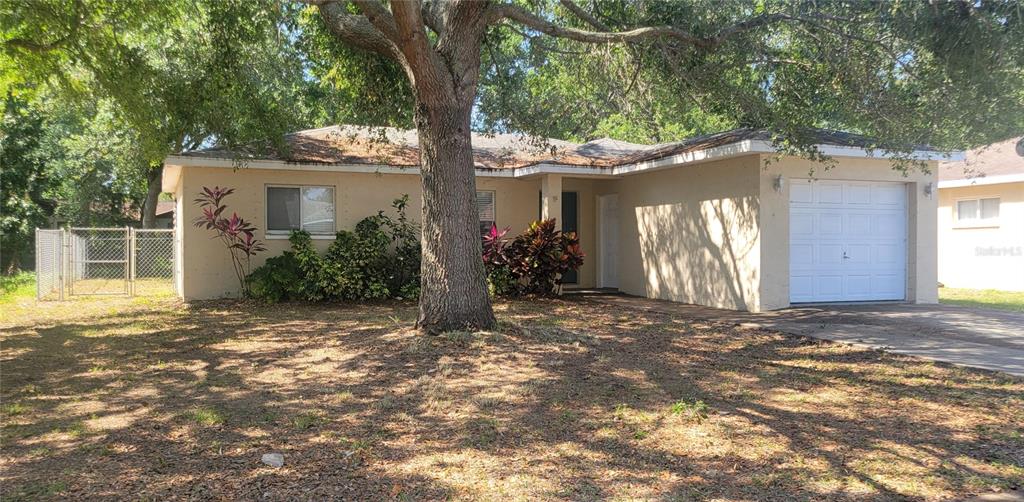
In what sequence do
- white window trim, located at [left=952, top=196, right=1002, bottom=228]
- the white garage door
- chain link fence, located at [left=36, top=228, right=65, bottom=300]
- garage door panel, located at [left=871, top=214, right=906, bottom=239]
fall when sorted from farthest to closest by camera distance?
white window trim, located at [left=952, top=196, right=1002, bottom=228]
chain link fence, located at [left=36, top=228, right=65, bottom=300]
garage door panel, located at [left=871, top=214, right=906, bottom=239]
the white garage door

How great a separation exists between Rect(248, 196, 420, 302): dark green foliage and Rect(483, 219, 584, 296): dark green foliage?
161cm

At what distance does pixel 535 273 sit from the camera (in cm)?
1348

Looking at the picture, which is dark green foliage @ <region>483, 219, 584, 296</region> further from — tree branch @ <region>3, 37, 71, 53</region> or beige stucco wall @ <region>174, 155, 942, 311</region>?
tree branch @ <region>3, 37, 71, 53</region>

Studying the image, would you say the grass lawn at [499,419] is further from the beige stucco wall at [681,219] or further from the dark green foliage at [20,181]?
the dark green foliage at [20,181]

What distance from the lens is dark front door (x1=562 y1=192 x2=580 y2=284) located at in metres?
15.9

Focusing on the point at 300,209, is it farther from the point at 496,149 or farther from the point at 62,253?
the point at 62,253

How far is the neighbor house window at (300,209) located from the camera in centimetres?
1348

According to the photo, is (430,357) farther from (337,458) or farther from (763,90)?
(763,90)

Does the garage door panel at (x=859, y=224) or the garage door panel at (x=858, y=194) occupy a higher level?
the garage door panel at (x=858, y=194)

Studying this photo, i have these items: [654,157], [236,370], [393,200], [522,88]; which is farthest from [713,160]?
[236,370]

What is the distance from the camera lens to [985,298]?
1439 cm

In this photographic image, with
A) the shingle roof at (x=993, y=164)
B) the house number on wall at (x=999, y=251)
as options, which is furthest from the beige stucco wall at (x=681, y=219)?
the house number on wall at (x=999, y=251)

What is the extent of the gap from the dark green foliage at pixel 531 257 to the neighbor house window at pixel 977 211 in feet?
37.2

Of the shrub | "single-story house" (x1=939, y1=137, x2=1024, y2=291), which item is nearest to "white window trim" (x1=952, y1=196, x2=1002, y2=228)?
"single-story house" (x1=939, y1=137, x2=1024, y2=291)
